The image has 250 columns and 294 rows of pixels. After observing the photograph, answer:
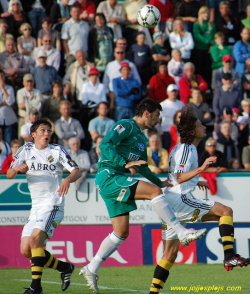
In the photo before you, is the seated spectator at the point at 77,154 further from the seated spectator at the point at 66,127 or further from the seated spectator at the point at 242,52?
the seated spectator at the point at 242,52

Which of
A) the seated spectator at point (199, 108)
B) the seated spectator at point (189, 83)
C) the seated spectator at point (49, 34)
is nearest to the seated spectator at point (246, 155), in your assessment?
the seated spectator at point (199, 108)

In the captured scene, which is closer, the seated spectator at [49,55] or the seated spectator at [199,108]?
the seated spectator at [199,108]

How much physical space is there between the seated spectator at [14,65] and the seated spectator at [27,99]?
3.11 feet

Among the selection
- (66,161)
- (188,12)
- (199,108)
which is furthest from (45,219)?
(188,12)

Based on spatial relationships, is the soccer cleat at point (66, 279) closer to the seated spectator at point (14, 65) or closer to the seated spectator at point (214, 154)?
the seated spectator at point (214, 154)

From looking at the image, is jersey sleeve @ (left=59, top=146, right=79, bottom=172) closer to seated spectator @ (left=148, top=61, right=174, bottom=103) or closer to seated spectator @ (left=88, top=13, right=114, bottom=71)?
seated spectator @ (left=148, top=61, right=174, bottom=103)

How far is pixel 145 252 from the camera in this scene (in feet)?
41.6

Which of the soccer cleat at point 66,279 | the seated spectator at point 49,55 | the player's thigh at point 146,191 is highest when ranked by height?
the seated spectator at point 49,55

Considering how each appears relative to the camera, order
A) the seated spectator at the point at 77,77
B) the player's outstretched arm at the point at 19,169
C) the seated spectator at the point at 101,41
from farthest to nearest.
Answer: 1. the seated spectator at the point at 101,41
2. the seated spectator at the point at 77,77
3. the player's outstretched arm at the point at 19,169

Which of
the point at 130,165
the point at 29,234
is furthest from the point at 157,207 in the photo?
the point at 29,234

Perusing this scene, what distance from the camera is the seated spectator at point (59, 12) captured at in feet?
58.6

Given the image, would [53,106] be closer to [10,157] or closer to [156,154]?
[10,157]

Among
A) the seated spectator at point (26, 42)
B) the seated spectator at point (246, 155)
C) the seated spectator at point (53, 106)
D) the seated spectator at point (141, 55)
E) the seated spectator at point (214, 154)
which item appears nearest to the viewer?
the seated spectator at point (214, 154)

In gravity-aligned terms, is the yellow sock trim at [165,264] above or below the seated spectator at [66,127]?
below
